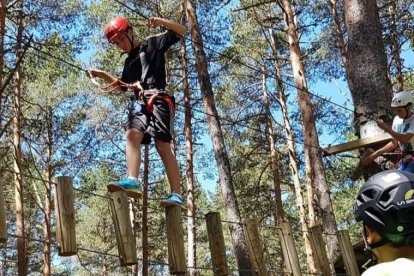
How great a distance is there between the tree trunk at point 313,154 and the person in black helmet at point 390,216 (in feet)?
21.9

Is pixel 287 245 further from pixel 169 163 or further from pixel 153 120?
pixel 153 120

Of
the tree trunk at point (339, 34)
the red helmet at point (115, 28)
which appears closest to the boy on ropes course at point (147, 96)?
the red helmet at point (115, 28)

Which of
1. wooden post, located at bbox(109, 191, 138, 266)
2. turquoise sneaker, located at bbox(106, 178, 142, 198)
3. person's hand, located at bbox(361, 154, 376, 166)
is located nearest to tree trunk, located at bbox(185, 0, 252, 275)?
person's hand, located at bbox(361, 154, 376, 166)

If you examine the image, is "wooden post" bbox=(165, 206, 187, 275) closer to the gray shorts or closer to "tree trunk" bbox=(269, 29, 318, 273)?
the gray shorts

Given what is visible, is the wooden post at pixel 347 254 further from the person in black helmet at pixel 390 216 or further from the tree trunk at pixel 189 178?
the tree trunk at pixel 189 178

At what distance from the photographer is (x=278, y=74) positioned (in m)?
16.4

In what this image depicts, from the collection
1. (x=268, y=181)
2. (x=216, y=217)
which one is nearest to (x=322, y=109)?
(x=268, y=181)

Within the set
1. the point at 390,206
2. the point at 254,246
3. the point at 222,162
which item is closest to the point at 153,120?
the point at 254,246

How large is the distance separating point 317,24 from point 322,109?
234 cm

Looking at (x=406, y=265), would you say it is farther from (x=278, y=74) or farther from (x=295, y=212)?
(x=295, y=212)

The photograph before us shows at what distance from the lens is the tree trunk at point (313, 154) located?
9609mm

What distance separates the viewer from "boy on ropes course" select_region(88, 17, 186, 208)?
3449mm

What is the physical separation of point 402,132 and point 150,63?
2.12m

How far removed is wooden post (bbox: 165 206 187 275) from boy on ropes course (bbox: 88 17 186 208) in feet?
0.21
